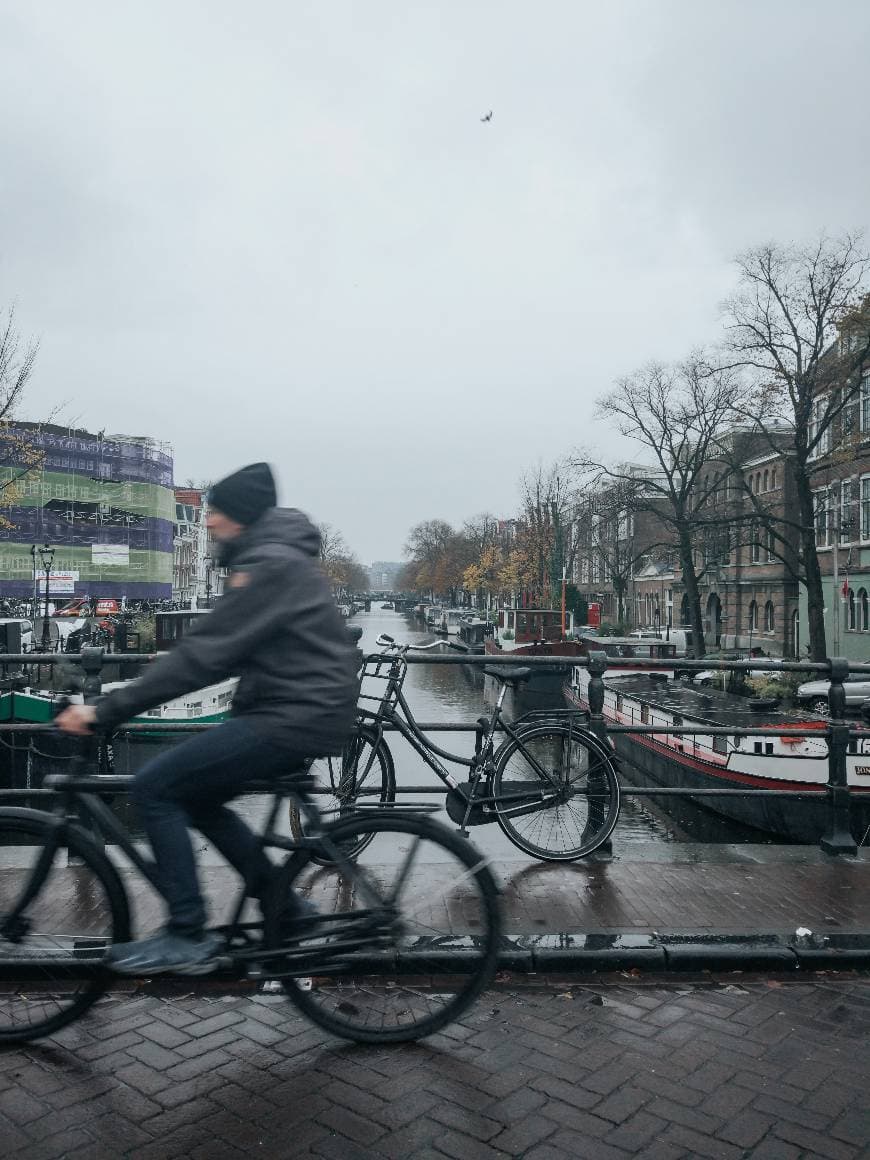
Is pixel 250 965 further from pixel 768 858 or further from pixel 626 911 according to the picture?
pixel 768 858

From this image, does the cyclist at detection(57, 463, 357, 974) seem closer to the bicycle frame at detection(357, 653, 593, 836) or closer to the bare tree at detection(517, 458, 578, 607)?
the bicycle frame at detection(357, 653, 593, 836)

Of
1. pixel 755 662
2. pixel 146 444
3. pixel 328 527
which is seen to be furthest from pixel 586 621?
pixel 328 527

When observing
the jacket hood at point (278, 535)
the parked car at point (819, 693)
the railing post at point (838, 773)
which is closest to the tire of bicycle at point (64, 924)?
the jacket hood at point (278, 535)

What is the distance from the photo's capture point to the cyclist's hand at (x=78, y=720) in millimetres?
3156

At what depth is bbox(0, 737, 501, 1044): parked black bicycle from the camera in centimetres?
327

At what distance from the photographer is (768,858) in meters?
5.77

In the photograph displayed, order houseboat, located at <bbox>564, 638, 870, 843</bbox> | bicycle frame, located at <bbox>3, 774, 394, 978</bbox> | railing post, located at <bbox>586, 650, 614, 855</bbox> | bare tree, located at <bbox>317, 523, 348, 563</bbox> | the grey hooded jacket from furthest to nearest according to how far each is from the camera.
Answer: bare tree, located at <bbox>317, 523, 348, 563</bbox> < houseboat, located at <bbox>564, 638, 870, 843</bbox> < railing post, located at <bbox>586, 650, 614, 855</bbox> < bicycle frame, located at <bbox>3, 774, 394, 978</bbox> < the grey hooded jacket

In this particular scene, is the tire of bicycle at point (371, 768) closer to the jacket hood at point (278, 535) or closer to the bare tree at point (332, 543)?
the jacket hood at point (278, 535)

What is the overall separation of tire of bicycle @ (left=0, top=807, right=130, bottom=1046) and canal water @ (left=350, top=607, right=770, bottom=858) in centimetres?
242

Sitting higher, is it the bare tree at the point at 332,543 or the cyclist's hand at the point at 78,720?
the bare tree at the point at 332,543

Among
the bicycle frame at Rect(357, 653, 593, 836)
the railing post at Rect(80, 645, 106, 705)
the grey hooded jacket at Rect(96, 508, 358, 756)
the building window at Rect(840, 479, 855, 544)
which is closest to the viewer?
the grey hooded jacket at Rect(96, 508, 358, 756)

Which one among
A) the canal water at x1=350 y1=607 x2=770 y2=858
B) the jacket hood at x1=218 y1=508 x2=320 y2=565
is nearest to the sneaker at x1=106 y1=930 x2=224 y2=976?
the jacket hood at x1=218 y1=508 x2=320 y2=565

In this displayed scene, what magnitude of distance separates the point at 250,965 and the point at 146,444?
225 feet

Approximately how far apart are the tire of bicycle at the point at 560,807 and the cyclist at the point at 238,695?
251 centimetres
